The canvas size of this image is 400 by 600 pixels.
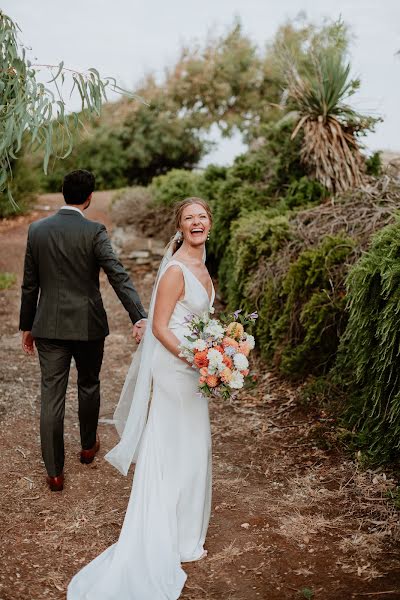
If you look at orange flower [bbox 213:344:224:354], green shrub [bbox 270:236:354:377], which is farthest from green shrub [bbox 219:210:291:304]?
orange flower [bbox 213:344:224:354]

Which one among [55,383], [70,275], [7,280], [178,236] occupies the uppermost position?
[178,236]

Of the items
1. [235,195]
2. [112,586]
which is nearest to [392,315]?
[112,586]

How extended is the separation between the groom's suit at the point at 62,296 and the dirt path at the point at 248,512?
1.66 feet

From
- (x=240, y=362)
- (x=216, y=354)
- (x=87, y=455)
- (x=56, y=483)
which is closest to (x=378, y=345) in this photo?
(x=240, y=362)

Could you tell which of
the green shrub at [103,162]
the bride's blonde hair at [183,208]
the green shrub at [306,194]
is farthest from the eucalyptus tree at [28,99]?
the green shrub at [103,162]

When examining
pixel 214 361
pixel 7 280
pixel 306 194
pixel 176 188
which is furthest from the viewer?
pixel 176 188

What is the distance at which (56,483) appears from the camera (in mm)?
4879

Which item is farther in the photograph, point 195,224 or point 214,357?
point 195,224

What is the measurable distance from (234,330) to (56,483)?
7.03ft

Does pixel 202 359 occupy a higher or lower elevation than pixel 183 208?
lower

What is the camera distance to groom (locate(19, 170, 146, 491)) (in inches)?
185

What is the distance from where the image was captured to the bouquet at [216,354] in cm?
354

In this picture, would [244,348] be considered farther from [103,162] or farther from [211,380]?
[103,162]

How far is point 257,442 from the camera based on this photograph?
5.93 metres
